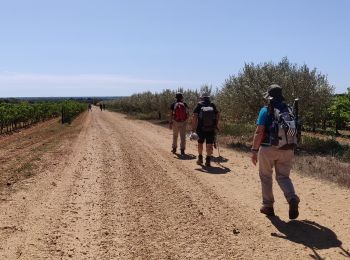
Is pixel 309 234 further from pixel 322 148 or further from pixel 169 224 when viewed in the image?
pixel 322 148

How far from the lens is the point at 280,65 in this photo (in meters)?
17.4

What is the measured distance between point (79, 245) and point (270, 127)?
3007mm

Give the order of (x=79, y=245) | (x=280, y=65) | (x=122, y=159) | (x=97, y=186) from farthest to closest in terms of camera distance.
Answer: (x=280, y=65), (x=122, y=159), (x=97, y=186), (x=79, y=245)

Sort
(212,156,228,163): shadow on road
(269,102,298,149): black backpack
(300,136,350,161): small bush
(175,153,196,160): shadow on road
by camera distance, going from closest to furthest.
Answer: (269,102,298,149): black backpack
(212,156,228,163): shadow on road
(175,153,196,160): shadow on road
(300,136,350,161): small bush

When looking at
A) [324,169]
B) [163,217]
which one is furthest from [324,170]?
[163,217]

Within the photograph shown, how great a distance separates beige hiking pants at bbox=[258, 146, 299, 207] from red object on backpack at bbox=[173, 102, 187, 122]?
726cm

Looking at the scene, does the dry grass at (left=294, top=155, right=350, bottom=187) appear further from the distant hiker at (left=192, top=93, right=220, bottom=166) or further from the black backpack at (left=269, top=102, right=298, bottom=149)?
the black backpack at (left=269, top=102, right=298, bottom=149)

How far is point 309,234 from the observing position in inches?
223

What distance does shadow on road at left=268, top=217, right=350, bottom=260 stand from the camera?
5250mm

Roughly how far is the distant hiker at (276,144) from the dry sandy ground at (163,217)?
35 cm

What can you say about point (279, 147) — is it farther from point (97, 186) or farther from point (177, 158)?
point (177, 158)

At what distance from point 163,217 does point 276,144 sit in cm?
196

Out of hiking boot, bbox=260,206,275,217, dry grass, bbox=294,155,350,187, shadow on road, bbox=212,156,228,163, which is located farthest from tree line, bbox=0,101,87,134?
hiking boot, bbox=260,206,275,217

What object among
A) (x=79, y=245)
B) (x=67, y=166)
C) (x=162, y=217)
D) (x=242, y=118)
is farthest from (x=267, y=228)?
(x=242, y=118)
